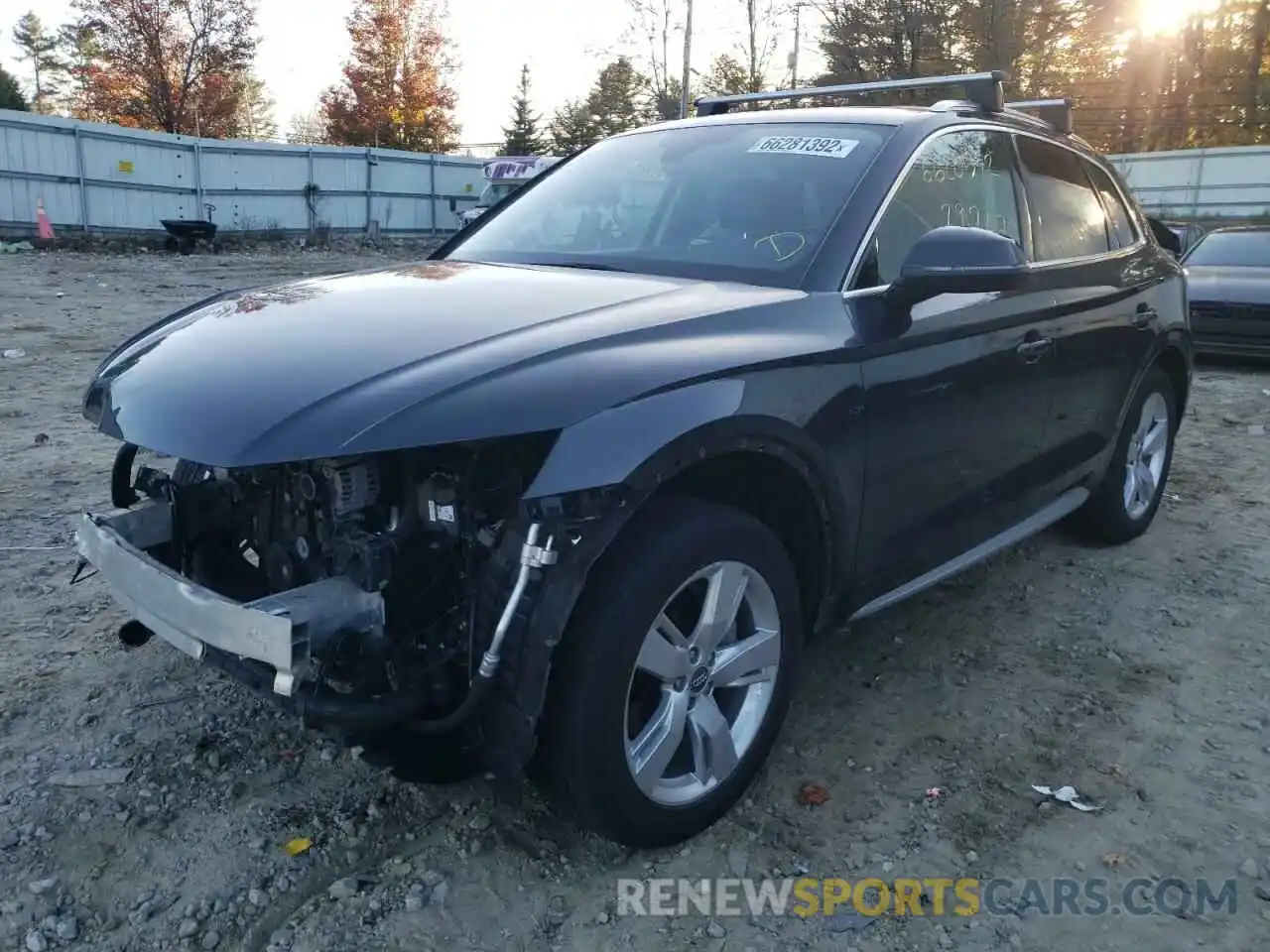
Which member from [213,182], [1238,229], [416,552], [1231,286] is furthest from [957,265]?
[213,182]

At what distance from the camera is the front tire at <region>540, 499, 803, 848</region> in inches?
89.0

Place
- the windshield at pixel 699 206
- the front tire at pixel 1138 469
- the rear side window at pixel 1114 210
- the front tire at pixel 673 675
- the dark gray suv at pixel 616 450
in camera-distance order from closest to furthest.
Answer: the dark gray suv at pixel 616 450, the front tire at pixel 673 675, the windshield at pixel 699 206, the rear side window at pixel 1114 210, the front tire at pixel 1138 469

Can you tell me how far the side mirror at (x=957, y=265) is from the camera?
2.79 meters

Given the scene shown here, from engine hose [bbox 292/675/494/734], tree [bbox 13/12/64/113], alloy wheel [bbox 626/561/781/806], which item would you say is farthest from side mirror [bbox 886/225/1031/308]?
tree [bbox 13/12/64/113]

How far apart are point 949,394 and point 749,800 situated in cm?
132

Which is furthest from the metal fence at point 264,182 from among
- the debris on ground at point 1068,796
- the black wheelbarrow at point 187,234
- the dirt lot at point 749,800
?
the debris on ground at point 1068,796

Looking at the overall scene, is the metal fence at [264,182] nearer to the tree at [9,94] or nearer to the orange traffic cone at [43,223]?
the orange traffic cone at [43,223]

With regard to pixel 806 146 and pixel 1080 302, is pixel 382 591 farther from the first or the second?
pixel 1080 302

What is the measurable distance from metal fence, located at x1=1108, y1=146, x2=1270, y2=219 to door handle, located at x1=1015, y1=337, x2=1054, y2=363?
26.2m

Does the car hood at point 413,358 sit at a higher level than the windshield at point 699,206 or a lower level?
lower

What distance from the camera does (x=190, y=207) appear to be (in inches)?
850

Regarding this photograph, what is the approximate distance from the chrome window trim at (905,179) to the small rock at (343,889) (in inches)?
76.3

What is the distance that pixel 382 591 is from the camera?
2.26 meters

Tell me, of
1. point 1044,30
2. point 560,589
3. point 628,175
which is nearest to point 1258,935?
point 560,589
